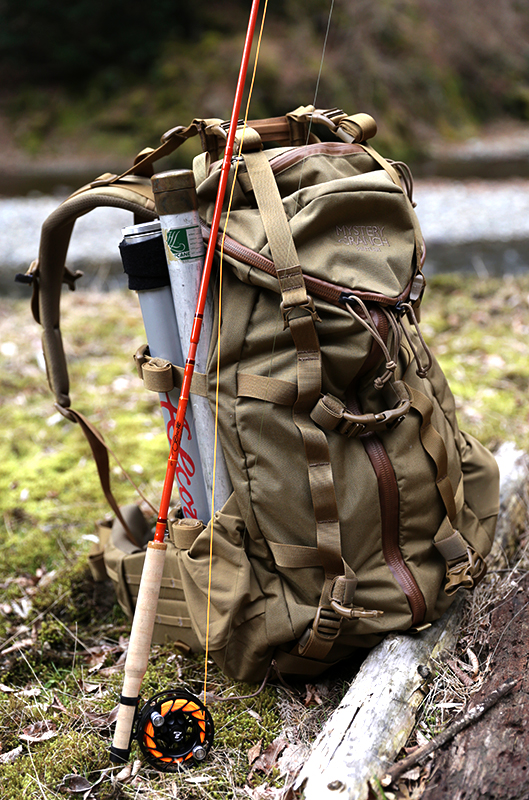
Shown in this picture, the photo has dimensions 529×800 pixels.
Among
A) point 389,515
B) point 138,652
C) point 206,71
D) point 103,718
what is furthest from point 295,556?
point 206,71

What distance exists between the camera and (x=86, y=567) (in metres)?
2.95

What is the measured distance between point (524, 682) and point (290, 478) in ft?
2.98

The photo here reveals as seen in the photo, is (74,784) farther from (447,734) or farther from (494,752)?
(494,752)

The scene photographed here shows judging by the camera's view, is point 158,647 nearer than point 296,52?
Yes

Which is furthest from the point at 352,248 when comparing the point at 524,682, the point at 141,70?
the point at 141,70

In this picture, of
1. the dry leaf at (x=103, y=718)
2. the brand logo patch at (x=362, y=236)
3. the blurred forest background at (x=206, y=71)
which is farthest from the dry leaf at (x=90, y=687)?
the blurred forest background at (x=206, y=71)

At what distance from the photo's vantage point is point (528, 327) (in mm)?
5684

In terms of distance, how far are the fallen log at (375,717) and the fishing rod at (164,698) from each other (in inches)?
15.7

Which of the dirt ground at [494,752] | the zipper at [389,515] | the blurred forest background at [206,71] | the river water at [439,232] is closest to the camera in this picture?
the dirt ground at [494,752]

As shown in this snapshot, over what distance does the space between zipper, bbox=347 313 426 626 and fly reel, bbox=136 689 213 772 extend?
75 centimetres

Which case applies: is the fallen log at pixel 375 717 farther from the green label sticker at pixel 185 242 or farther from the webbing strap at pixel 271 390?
the green label sticker at pixel 185 242

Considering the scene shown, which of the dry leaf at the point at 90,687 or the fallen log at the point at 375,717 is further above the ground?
the fallen log at the point at 375,717

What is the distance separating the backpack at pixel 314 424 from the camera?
78.8 inches

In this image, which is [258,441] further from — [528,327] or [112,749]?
[528,327]
